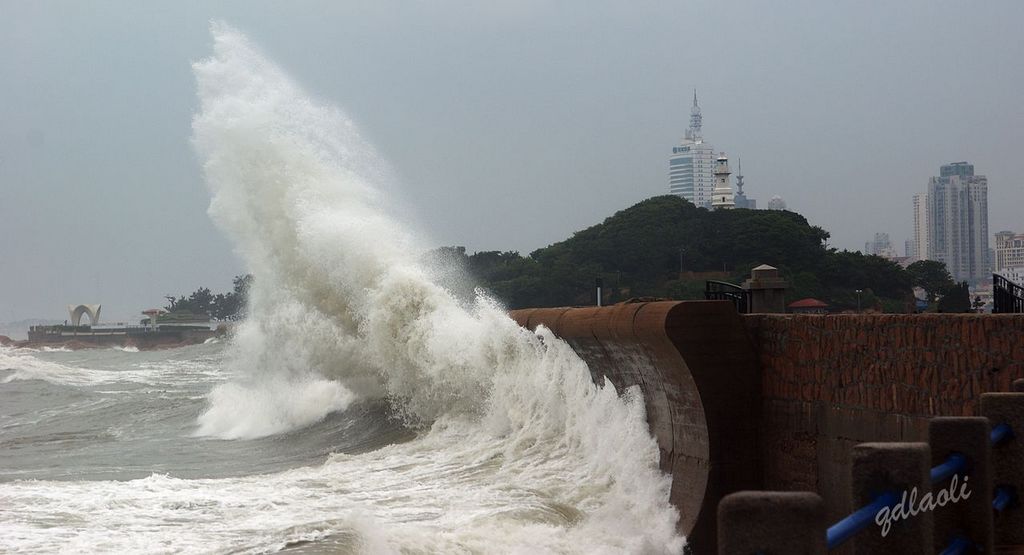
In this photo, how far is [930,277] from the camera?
5678 cm

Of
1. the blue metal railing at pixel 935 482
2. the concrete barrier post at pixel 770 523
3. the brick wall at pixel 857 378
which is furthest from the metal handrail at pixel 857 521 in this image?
the brick wall at pixel 857 378

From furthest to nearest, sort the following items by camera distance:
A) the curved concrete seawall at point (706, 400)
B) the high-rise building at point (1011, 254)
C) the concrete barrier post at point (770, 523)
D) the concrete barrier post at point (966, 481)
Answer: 1. the high-rise building at point (1011, 254)
2. the curved concrete seawall at point (706, 400)
3. the concrete barrier post at point (966, 481)
4. the concrete barrier post at point (770, 523)

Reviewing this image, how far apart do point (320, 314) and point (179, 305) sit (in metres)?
172

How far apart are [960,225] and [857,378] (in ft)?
379

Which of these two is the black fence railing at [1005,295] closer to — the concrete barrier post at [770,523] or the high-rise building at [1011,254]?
the concrete barrier post at [770,523]

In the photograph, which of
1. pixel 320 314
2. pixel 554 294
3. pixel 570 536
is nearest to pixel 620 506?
pixel 570 536

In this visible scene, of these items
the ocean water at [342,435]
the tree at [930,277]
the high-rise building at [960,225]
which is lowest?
Result: the ocean water at [342,435]

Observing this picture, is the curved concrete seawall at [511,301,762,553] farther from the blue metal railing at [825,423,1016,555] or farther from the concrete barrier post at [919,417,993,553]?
the concrete barrier post at [919,417,993,553]

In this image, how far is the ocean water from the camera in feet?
26.4

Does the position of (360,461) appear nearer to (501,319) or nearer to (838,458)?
(501,319)

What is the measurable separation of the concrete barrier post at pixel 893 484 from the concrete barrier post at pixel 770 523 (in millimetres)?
441

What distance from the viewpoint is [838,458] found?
22.4ft

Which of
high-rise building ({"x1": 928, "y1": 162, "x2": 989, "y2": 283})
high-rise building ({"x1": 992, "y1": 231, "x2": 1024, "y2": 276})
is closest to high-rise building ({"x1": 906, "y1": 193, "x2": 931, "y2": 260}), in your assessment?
high-rise building ({"x1": 928, "y1": 162, "x2": 989, "y2": 283})

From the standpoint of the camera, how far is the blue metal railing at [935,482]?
2.23 meters
